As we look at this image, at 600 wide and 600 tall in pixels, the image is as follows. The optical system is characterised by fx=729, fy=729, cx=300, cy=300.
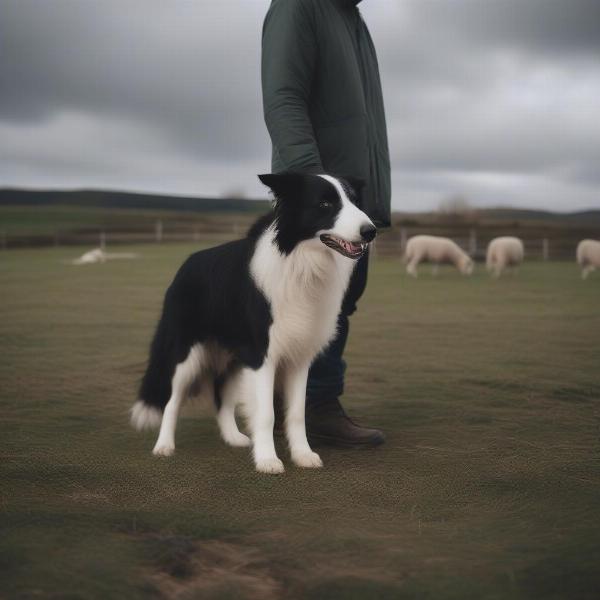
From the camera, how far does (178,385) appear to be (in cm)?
357

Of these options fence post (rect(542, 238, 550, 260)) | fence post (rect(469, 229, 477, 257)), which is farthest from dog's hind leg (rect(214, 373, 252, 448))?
fence post (rect(542, 238, 550, 260))

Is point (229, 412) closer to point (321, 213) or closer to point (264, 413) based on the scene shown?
point (264, 413)

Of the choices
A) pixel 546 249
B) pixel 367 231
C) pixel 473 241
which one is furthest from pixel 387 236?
pixel 367 231

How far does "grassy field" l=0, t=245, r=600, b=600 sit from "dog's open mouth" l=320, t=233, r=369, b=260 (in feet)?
3.09

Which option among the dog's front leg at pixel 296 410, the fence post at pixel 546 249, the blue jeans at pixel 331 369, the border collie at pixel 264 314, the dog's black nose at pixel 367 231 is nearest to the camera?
the dog's black nose at pixel 367 231

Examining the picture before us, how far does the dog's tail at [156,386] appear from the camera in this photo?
3.64m

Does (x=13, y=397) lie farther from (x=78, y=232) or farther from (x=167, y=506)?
(x=78, y=232)

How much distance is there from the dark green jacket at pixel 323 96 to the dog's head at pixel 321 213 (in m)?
0.23

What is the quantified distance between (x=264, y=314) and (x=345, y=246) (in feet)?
1.73

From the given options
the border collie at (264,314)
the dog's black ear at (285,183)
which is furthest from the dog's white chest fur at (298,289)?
the dog's black ear at (285,183)

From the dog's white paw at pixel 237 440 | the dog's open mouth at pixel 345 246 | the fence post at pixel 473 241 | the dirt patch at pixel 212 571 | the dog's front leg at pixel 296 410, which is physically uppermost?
the fence post at pixel 473 241

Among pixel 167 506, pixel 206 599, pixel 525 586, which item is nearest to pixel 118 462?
pixel 167 506

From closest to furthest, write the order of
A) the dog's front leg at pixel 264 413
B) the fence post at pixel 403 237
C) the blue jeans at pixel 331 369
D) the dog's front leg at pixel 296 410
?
1. the dog's front leg at pixel 264 413
2. the dog's front leg at pixel 296 410
3. the blue jeans at pixel 331 369
4. the fence post at pixel 403 237

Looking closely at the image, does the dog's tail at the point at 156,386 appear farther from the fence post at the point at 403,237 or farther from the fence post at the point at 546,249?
the fence post at the point at 546,249
